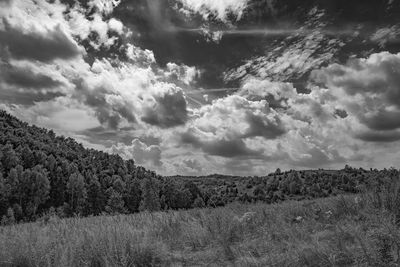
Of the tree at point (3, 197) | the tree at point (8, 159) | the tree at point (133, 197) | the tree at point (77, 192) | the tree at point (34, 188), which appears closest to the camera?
the tree at point (3, 197)

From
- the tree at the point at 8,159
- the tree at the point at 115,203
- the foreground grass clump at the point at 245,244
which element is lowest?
the foreground grass clump at the point at 245,244

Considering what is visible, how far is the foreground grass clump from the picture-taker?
228 inches

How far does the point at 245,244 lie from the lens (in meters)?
7.74

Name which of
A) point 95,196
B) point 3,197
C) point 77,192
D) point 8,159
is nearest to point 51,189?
point 77,192

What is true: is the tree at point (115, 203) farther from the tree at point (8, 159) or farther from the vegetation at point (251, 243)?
the vegetation at point (251, 243)

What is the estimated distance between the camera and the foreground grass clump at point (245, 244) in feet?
19.0

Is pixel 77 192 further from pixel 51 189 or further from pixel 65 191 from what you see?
pixel 51 189

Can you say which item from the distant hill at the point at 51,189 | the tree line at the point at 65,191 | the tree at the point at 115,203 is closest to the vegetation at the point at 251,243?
the tree line at the point at 65,191

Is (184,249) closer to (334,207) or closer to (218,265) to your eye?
(218,265)

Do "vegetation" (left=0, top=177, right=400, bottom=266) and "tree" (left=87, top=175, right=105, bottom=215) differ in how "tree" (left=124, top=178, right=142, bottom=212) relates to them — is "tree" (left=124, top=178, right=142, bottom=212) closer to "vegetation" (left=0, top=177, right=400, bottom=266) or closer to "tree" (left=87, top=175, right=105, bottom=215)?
"tree" (left=87, top=175, right=105, bottom=215)

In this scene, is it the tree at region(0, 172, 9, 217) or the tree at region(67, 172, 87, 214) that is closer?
the tree at region(0, 172, 9, 217)

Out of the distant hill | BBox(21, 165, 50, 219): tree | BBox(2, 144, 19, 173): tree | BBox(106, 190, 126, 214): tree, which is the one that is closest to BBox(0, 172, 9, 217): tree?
the distant hill

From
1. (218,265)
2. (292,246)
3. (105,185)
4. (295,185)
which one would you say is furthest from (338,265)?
(295,185)

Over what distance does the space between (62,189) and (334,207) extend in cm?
14376
